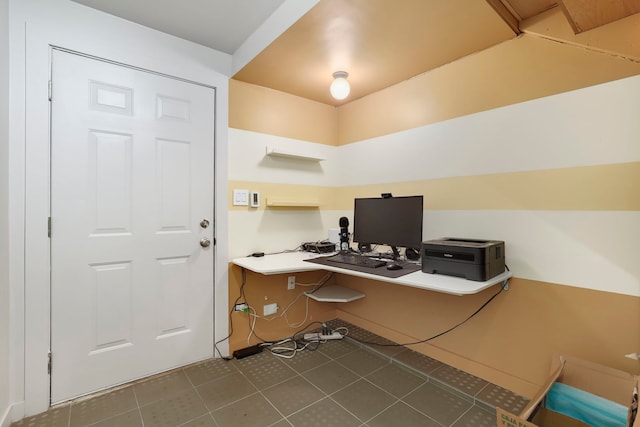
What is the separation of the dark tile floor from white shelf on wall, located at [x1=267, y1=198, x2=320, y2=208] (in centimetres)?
125

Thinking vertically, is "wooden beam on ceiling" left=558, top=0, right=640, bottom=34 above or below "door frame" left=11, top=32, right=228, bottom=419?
above

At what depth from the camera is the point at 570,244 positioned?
157cm

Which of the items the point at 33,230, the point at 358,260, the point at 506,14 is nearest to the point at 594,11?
the point at 506,14

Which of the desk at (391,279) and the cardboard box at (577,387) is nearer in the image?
the cardboard box at (577,387)

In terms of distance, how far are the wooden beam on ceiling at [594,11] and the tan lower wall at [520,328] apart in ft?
4.45

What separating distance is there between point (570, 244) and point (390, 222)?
1.03 metres

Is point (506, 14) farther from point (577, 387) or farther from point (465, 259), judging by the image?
point (577, 387)

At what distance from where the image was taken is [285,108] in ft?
8.73

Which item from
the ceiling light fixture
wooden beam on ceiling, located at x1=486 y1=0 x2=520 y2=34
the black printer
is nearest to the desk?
the black printer

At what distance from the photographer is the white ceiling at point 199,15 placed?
1757mm

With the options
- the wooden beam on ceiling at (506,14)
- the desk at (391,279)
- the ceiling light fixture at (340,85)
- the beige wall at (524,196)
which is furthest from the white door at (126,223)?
the wooden beam on ceiling at (506,14)

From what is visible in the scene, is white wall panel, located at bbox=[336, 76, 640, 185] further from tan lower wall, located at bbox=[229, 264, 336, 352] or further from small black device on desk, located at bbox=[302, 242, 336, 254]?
tan lower wall, located at bbox=[229, 264, 336, 352]

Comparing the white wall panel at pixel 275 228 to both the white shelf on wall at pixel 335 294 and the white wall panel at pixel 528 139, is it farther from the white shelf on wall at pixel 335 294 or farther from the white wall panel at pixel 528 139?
the white wall panel at pixel 528 139

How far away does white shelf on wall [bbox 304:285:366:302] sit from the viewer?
2490 millimetres
